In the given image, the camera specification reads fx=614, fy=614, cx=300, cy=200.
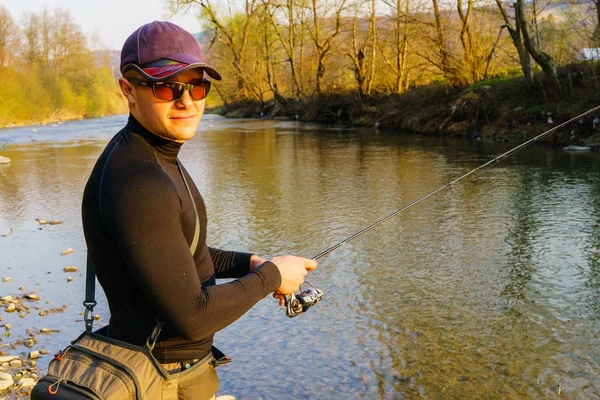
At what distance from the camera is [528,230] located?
7383 millimetres

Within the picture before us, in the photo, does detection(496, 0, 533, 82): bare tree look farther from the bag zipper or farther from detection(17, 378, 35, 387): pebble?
the bag zipper

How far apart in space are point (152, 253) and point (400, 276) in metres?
4.74

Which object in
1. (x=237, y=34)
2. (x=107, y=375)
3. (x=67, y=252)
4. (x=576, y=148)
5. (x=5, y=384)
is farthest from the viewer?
(x=237, y=34)

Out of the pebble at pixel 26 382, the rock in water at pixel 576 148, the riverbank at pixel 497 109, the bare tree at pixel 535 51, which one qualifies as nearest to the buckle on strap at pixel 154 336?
the pebble at pixel 26 382

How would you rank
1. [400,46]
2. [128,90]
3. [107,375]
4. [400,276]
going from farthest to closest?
[400,46]
[400,276]
[128,90]
[107,375]

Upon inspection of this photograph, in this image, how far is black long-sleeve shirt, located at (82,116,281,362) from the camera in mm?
1478

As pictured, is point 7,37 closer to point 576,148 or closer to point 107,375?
point 576,148

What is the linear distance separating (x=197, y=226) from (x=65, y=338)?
A: 3.49 metres

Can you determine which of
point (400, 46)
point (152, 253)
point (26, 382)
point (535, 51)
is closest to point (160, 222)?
point (152, 253)

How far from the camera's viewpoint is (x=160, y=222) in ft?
4.86

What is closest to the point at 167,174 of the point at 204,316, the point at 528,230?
the point at 204,316

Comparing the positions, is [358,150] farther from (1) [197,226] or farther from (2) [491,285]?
(1) [197,226]

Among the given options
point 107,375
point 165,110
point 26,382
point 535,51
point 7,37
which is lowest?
point 26,382

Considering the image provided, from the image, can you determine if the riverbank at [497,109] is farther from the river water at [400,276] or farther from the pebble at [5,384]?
the pebble at [5,384]
